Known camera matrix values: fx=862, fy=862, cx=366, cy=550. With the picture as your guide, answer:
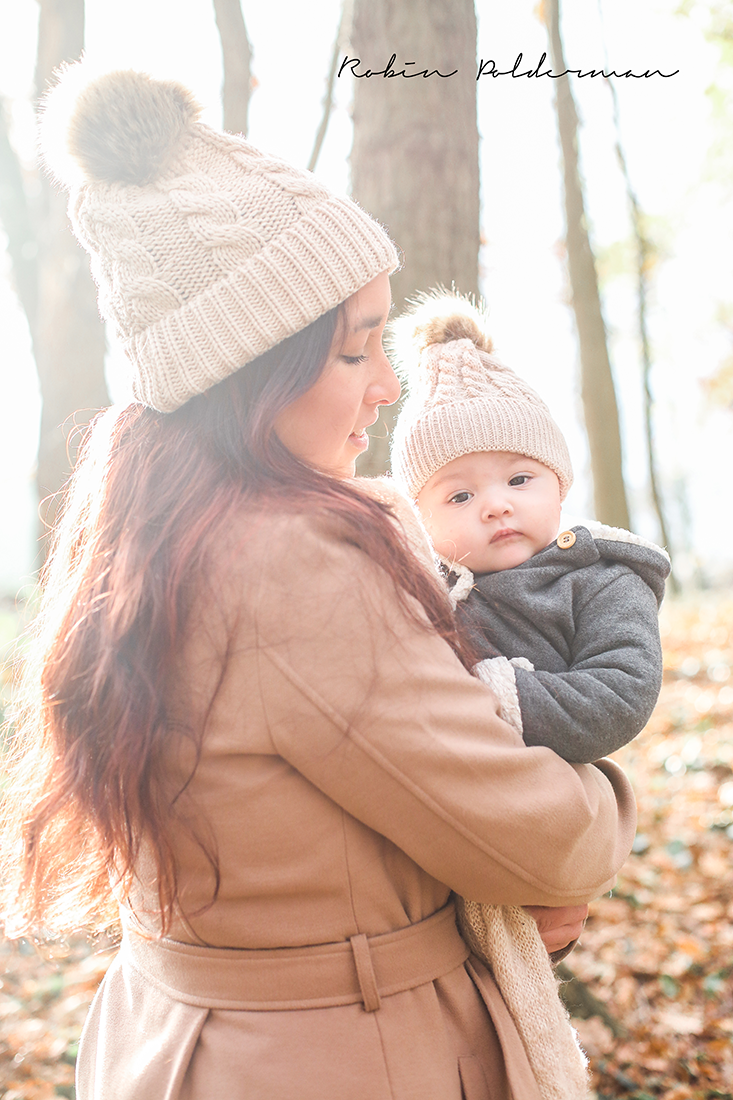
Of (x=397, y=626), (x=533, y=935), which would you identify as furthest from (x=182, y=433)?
(x=533, y=935)

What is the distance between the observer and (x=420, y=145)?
9.75ft

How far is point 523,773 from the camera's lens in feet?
A: 4.45

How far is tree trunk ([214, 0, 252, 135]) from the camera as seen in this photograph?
498 centimetres

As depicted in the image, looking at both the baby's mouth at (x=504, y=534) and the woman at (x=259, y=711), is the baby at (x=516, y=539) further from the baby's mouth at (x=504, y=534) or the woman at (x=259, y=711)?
the woman at (x=259, y=711)

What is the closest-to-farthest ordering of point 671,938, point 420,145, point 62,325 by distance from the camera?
point 420,145 < point 671,938 < point 62,325

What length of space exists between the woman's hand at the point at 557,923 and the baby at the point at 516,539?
31cm

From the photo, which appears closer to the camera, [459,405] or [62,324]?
[459,405]

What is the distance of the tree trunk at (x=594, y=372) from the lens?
7469 millimetres

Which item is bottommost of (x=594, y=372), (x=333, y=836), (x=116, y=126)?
(x=594, y=372)

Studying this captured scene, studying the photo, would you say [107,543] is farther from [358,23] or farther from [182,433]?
[358,23]

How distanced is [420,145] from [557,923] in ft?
8.19

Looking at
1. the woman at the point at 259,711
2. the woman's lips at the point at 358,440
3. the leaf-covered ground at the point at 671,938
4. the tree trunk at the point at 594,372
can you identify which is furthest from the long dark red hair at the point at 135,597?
the tree trunk at the point at 594,372

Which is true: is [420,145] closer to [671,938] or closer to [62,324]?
[62,324]

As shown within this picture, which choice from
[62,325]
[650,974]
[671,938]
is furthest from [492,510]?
[62,325]
